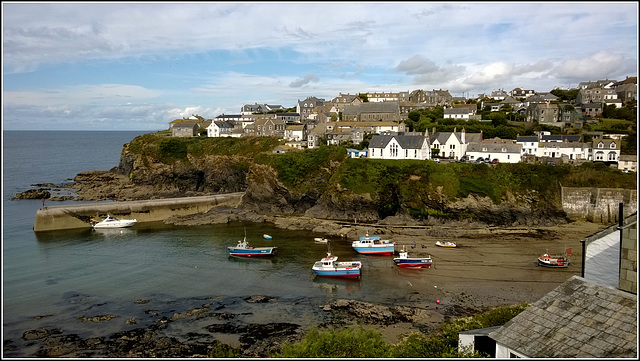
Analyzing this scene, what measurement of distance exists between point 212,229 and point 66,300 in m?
20.1

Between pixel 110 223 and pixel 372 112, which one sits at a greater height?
pixel 372 112

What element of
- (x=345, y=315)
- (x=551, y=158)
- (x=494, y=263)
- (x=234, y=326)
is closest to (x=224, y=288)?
(x=234, y=326)

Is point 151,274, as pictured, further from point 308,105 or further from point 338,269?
point 308,105

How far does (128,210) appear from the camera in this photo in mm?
52281

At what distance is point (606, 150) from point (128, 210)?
61.0 meters

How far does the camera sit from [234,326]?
24578 millimetres

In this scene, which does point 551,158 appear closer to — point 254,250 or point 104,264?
point 254,250

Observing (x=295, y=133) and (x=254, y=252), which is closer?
(x=254, y=252)

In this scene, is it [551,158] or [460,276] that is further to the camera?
[551,158]

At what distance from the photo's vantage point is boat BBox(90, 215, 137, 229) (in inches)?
1923

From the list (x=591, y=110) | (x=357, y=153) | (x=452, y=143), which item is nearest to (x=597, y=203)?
(x=452, y=143)

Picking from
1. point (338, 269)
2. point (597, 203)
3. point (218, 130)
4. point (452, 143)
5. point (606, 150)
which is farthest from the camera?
point (218, 130)

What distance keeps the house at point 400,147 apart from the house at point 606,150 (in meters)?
Result: 20.8

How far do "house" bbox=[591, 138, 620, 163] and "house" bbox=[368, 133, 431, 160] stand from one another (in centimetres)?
2076
